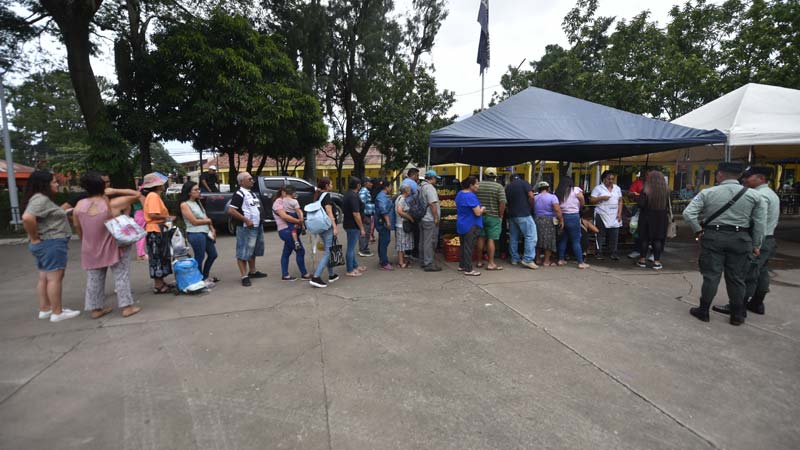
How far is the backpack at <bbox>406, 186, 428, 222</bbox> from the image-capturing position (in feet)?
20.5

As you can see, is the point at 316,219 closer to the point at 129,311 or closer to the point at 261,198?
the point at 129,311

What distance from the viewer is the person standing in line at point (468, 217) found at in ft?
19.7

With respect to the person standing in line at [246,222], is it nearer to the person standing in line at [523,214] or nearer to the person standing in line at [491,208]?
the person standing in line at [491,208]

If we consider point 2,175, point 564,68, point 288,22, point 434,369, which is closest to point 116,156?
point 288,22

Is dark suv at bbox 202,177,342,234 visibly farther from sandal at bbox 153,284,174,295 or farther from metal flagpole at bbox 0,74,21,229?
metal flagpole at bbox 0,74,21,229

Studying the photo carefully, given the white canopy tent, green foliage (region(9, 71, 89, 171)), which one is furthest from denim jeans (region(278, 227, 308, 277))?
green foliage (region(9, 71, 89, 171))

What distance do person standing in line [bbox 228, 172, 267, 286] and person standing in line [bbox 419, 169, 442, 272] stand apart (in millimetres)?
2644

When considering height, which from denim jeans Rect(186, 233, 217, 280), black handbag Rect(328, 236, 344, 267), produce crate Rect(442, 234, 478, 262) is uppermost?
denim jeans Rect(186, 233, 217, 280)

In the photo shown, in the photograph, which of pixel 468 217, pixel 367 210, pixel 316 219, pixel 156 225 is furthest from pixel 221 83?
pixel 468 217

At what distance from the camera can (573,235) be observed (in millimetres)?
6707

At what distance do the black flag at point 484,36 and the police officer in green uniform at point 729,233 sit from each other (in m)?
8.78

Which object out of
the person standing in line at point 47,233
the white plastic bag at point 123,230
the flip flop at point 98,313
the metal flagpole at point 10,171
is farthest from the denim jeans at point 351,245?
the metal flagpole at point 10,171

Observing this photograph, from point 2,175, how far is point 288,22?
71.9 ft

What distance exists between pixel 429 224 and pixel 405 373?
3.46m
